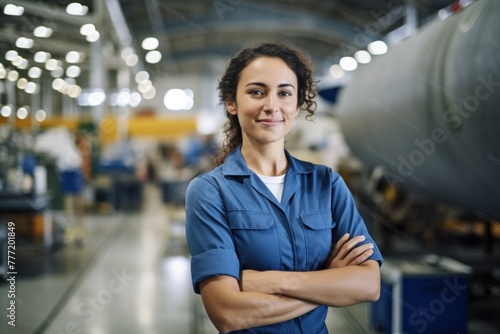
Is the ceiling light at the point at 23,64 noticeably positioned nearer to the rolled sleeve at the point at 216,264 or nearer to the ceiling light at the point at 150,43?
the rolled sleeve at the point at 216,264

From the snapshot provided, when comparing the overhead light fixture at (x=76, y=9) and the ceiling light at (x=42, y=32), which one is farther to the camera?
the overhead light fixture at (x=76, y=9)

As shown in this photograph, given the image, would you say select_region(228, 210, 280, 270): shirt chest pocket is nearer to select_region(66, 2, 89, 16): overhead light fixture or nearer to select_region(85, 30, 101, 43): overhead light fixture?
select_region(66, 2, 89, 16): overhead light fixture

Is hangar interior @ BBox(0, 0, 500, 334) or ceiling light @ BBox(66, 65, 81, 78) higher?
ceiling light @ BBox(66, 65, 81, 78)

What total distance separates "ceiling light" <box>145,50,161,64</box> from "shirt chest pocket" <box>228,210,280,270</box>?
17.5m

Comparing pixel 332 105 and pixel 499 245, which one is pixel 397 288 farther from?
pixel 332 105

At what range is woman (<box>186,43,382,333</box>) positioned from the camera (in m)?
1.21

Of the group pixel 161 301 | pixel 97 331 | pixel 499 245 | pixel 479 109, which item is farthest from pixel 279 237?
pixel 499 245

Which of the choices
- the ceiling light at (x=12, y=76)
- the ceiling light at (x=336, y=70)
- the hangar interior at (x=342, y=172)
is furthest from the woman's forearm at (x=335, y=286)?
the ceiling light at (x=336, y=70)

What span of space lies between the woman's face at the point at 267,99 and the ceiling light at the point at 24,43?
6.79 feet

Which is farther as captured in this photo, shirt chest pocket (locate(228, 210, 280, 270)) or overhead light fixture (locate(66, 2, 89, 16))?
overhead light fixture (locate(66, 2, 89, 16))

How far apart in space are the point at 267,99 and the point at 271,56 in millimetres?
133

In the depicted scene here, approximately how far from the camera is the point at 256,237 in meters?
1.24

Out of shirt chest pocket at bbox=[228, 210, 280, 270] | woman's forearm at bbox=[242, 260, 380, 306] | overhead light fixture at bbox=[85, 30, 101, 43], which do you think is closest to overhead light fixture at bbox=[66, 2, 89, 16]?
overhead light fixture at bbox=[85, 30, 101, 43]

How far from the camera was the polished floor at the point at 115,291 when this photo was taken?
3701mm
